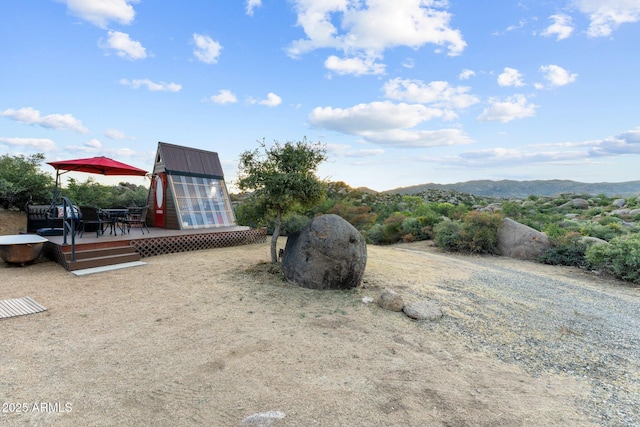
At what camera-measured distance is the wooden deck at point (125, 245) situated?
7176 mm

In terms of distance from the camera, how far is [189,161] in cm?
1227

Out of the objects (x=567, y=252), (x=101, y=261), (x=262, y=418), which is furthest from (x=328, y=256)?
(x=567, y=252)

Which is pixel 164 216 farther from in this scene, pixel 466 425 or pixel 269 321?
pixel 466 425

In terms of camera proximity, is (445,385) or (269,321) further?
(269,321)

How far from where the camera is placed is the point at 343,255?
19.1 feet

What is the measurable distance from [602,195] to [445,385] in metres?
33.5

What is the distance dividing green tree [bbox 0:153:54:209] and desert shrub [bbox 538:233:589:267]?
19.1 metres

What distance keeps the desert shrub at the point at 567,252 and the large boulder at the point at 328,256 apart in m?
7.95

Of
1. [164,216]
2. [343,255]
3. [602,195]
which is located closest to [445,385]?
[343,255]

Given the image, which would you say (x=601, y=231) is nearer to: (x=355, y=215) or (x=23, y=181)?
(x=355, y=215)

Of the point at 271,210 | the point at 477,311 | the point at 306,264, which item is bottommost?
the point at 477,311

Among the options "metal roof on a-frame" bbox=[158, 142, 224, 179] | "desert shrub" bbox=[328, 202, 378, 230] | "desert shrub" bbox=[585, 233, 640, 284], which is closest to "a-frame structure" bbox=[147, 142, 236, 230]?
"metal roof on a-frame" bbox=[158, 142, 224, 179]

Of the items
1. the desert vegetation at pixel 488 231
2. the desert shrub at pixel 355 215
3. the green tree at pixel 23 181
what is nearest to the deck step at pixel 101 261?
the desert vegetation at pixel 488 231

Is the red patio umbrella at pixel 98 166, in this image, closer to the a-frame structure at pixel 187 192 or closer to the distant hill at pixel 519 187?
the a-frame structure at pixel 187 192
